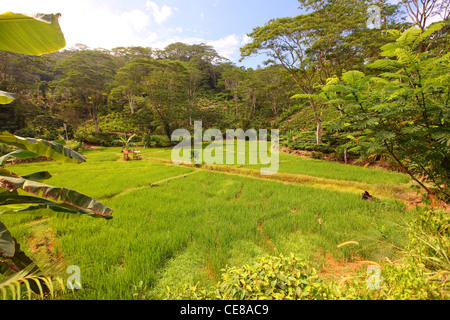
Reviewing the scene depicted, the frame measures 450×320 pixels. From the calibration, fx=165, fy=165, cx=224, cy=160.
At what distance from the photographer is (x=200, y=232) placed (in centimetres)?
299

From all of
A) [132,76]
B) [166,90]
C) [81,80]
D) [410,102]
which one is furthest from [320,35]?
[81,80]

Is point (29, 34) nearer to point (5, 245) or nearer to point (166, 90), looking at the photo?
point (5, 245)

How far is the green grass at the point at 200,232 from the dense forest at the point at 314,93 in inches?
50.0

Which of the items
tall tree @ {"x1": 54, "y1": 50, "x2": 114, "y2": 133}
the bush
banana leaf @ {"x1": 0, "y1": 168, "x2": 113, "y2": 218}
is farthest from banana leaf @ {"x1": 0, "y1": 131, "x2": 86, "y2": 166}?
tall tree @ {"x1": 54, "y1": 50, "x2": 114, "y2": 133}

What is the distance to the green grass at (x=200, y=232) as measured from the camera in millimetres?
2104

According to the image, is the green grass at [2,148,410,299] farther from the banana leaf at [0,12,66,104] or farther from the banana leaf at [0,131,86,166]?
the banana leaf at [0,12,66,104]

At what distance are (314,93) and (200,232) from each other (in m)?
14.9

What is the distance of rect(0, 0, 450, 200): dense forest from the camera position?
5.37 ft

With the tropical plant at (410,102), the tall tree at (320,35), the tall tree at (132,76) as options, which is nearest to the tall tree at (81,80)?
the tall tree at (132,76)

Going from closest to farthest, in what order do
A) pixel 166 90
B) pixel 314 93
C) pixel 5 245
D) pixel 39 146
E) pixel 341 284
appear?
pixel 5 245 → pixel 341 284 → pixel 39 146 → pixel 314 93 → pixel 166 90

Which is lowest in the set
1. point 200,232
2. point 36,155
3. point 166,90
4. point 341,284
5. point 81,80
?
point 200,232

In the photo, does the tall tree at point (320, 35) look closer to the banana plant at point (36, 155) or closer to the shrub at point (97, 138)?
the banana plant at point (36, 155)
